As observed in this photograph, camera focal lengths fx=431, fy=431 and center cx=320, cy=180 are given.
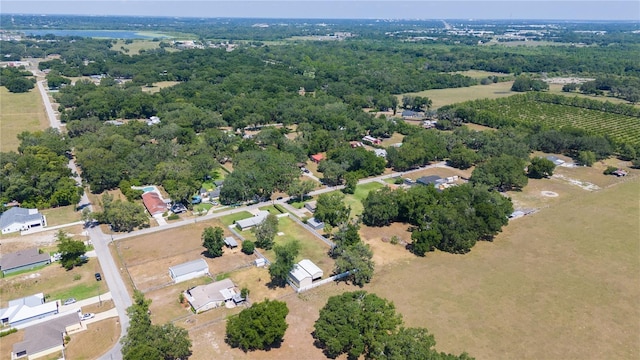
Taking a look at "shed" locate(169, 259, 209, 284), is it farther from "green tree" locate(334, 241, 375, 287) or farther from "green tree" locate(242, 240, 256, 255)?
"green tree" locate(334, 241, 375, 287)

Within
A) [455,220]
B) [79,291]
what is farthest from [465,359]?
[79,291]

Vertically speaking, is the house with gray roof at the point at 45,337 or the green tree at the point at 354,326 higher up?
the green tree at the point at 354,326

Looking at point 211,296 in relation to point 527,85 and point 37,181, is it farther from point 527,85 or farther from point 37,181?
point 527,85

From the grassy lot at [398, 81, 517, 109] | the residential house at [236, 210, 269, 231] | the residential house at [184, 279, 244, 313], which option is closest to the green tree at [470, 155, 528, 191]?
the residential house at [236, 210, 269, 231]

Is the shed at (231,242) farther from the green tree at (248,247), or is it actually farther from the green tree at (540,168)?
the green tree at (540,168)

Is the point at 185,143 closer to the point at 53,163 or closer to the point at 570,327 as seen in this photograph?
the point at 53,163

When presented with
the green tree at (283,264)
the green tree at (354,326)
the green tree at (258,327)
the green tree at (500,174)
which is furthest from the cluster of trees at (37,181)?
the green tree at (500,174)
